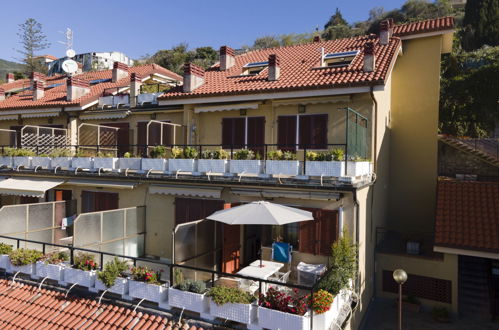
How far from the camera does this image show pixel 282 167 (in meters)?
11.7

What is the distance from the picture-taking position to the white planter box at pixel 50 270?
38.4ft

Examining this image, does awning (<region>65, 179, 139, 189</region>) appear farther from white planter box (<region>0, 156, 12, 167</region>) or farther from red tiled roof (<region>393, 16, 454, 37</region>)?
red tiled roof (<region>393, 16, 454, 37</region>)

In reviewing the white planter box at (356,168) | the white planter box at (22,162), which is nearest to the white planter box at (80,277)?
the white planter box at (356,168)

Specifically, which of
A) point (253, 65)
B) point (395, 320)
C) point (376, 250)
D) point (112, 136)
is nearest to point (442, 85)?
point (253, 65)

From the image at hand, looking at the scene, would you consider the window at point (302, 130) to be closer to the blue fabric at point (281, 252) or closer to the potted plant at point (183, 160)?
the potted plant at point (183, 160)

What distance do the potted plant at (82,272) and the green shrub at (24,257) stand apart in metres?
1.79

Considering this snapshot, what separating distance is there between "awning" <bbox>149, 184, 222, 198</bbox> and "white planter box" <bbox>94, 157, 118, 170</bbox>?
7.54 feet

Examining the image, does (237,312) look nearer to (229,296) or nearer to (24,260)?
(229,296)

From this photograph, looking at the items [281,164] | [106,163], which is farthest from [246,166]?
[106,163]

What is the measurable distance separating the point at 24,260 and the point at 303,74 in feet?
46.6

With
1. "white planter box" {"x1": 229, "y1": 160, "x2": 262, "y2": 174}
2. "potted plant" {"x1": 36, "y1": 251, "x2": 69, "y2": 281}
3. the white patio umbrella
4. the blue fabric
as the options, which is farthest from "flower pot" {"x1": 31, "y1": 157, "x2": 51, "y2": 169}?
the blue fabric

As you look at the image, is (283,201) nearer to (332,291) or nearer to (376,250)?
(332,291)

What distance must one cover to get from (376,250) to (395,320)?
2.90 meters

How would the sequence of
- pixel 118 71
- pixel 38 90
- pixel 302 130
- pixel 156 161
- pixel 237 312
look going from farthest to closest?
pixel 118 71 → pixel 38 90 → pixel 302 130 → pixel 156 161 → pixel 237 312
